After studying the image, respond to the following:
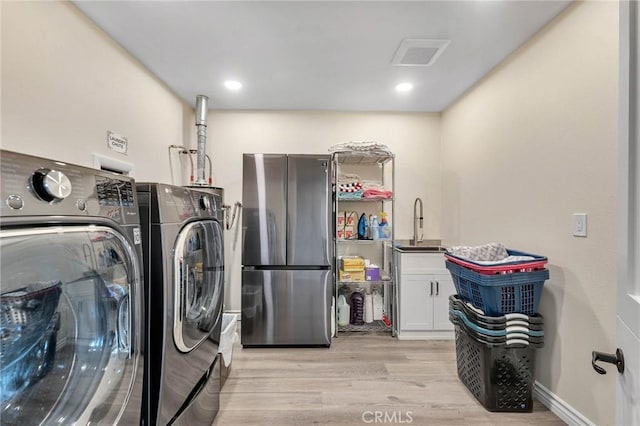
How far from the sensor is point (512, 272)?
64.0 inches

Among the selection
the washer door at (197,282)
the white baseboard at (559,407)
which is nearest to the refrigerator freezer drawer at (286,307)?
the washer door at (197,282)

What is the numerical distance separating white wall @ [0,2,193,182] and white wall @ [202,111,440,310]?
35.0 inches

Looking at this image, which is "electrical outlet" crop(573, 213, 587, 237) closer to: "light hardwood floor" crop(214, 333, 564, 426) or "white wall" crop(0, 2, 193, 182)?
"light hardwood floor" crop(214, 333, 564, 426)

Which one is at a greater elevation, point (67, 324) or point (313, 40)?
point (313, 40)

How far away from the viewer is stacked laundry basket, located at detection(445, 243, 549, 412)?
163 cm

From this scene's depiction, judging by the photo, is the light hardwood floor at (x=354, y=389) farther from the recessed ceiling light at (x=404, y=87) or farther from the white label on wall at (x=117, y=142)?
the recessed ceiling light at (x=404, y=87)

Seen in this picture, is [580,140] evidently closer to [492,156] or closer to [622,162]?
[492,156]

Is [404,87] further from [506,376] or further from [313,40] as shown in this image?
[506,376]

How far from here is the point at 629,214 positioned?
0.63m

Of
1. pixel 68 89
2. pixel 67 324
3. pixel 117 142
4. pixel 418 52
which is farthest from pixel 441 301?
pixel 68 89

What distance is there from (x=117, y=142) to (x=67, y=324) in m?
1.77

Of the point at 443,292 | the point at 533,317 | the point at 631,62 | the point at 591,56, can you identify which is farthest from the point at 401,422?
the point at 591,56

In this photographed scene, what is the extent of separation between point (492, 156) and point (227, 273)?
115 inches

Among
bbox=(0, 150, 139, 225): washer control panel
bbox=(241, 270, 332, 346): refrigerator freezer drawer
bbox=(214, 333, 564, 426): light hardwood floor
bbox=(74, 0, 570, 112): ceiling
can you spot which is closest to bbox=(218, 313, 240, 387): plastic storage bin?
bbox=(214, 333, 564, 426): light hardwood floor
